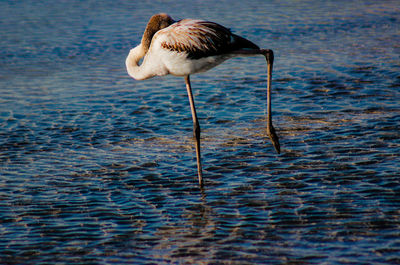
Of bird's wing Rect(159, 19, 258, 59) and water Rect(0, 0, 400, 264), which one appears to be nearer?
water Rect(0, 0, 400, 264)

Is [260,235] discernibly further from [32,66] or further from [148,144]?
[32,66]

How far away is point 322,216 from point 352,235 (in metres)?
0.49

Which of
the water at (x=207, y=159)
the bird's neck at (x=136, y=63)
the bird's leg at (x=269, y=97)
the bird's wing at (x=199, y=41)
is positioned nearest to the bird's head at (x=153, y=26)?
the bird's neck at (x=136, y=63)

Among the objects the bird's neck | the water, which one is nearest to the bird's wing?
the bird's neck

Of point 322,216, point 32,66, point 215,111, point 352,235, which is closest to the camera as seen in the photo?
point 352,235

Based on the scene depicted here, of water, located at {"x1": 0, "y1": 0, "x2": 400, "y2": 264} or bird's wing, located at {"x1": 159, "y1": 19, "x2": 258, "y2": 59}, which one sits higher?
bird's wing, located at {"x1": 159, "y1": 19, "x2": 258, "y2": 59}

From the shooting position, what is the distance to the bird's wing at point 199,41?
720 centimetres

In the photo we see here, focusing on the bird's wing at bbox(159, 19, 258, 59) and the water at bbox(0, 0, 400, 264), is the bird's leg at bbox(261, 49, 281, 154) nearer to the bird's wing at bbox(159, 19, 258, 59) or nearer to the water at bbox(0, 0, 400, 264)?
the bird's wing at bbox(159, 19, 258, 59)

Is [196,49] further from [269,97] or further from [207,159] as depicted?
[207,159]

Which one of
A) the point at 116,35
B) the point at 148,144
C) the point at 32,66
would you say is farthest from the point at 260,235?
the point at 116,35

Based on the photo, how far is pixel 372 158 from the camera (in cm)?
782

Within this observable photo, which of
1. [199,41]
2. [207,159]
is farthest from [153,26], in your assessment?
[207,159]

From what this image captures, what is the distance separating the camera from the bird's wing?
7199 millimetres

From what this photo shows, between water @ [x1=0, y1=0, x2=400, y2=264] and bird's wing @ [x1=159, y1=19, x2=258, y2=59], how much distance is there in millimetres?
1491
